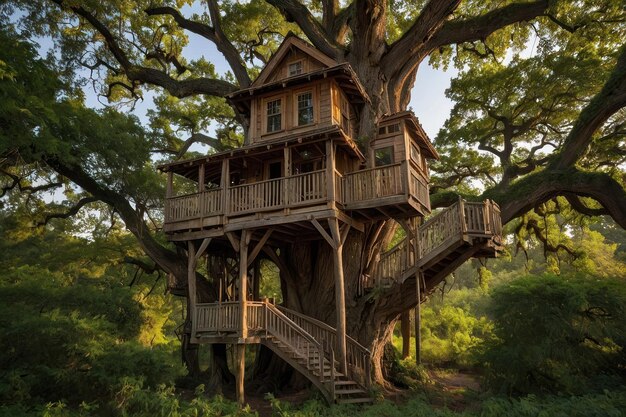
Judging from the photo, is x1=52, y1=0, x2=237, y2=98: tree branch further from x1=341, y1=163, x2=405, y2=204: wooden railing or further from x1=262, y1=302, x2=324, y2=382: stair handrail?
x1=262, y1=302, x2=324, y2=382: stair handrail

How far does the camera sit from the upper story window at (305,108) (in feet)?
55.7

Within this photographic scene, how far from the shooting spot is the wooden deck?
14.1 metres

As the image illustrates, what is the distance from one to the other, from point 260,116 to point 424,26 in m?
8.83

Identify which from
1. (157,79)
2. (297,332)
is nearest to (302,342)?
(297,332)

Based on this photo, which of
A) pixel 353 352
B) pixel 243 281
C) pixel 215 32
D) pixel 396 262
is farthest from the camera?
pixel 215 32

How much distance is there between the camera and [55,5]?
846 inches

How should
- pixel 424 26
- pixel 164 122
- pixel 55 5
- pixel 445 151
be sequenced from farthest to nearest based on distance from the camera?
1. pixel 164 122
2. pixel 445 151
3. pixel 55 5
4. pixel 424 26

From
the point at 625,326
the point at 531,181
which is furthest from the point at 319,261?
the point at 625,326

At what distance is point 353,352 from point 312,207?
5217mm

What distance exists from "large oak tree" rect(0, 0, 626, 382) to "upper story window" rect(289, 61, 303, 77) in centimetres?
285

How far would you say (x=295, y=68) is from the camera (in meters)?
18.6

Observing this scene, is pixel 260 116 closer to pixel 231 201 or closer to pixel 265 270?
pixel 231 201

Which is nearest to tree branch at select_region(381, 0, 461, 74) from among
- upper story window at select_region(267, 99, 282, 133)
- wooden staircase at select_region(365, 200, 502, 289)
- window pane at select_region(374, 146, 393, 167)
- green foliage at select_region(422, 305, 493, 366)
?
window pane at select_region(374, 146, 393, 167)

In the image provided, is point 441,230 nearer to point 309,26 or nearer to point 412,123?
point 412,123
